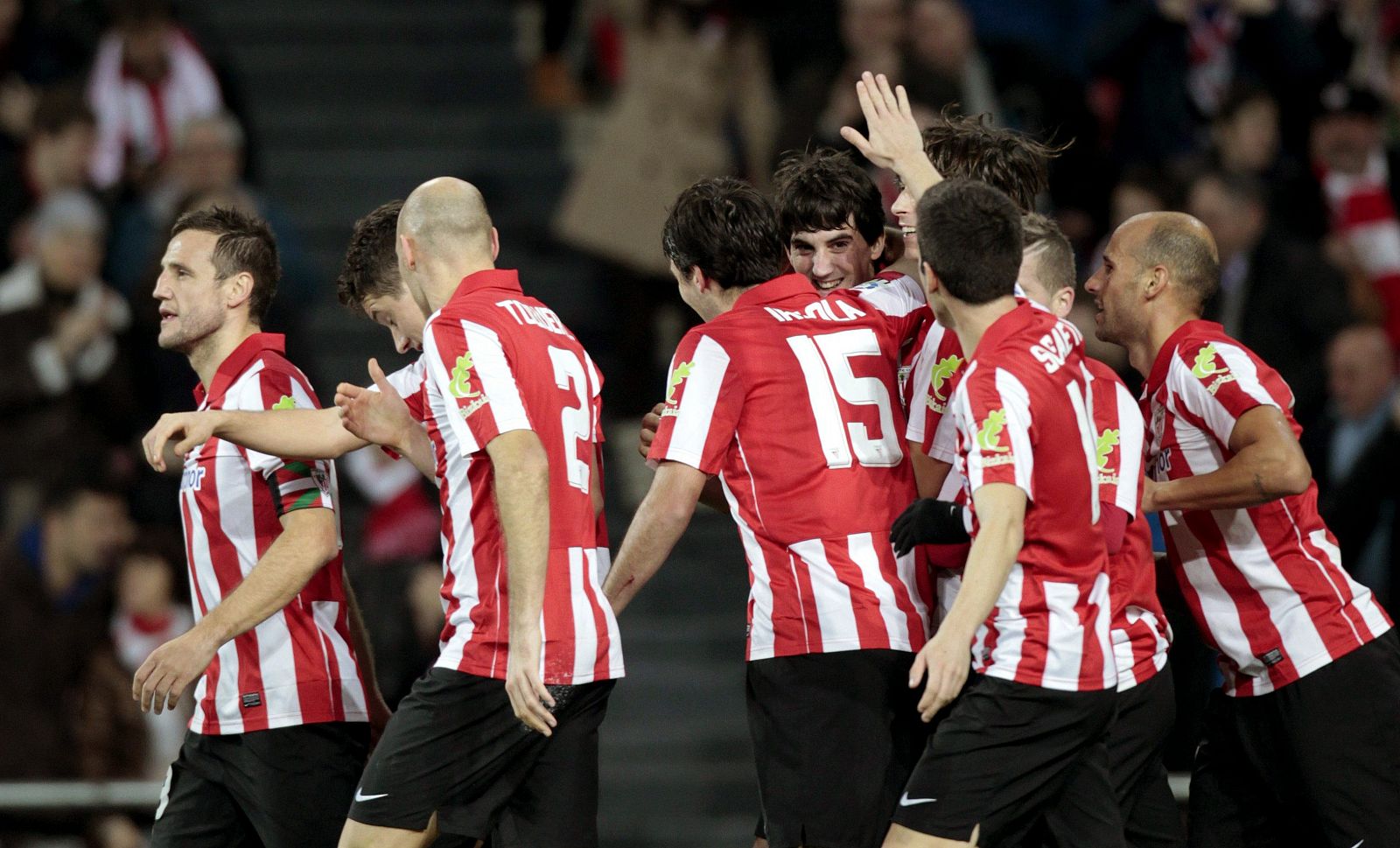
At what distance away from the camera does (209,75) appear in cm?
1082

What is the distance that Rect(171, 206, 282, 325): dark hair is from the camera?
566 cm

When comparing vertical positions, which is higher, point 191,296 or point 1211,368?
point 191,296

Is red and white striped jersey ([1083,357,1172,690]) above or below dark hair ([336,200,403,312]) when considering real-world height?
below

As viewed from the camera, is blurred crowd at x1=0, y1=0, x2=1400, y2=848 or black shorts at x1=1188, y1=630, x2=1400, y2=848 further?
blurred crowd at x1=0, y1=0, x2=1400, y2=848

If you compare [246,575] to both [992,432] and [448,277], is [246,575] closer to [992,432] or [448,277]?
[448,277]

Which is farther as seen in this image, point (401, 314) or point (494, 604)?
point (401, 314)

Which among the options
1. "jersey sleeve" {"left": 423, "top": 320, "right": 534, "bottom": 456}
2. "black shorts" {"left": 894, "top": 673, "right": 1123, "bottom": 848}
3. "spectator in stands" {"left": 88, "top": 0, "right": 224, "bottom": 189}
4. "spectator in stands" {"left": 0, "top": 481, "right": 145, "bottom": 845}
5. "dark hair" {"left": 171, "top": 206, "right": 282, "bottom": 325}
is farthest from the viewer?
"spectator in stands" {"left": 88, "top": 0, "right": 224, "bottom": 189}

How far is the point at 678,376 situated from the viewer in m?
5.21

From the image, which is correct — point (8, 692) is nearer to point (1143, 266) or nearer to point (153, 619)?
point (153, 619)

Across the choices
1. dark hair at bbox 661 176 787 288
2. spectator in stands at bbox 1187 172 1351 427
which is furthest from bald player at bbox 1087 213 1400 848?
spectator in stands at bbox 1187 172 1351 427

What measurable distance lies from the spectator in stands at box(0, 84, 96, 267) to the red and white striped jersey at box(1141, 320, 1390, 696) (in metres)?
6.86

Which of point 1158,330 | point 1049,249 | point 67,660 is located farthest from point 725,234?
point 67,660

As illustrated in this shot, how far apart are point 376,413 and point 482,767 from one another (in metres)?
1.04

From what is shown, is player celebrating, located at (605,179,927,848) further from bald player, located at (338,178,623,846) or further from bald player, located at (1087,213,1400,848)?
bald player, located at (1087,213,1400,848)
